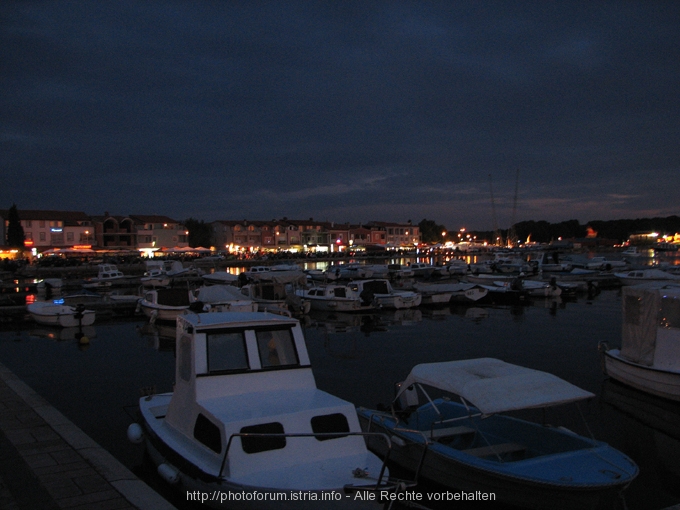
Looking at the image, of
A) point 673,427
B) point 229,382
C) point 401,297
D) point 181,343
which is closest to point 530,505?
point 229,382

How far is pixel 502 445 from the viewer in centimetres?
941

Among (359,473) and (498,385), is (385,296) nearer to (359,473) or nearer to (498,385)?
(498,385)

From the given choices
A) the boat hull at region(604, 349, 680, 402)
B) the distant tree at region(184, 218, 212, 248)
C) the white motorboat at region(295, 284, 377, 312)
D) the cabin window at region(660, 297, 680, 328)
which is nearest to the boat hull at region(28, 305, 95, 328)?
the white motorboat at region(295, 284, 377, 312)

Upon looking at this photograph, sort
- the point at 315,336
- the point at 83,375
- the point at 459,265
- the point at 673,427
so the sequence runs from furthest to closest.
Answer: the point at 459,265 < the point at 315,336 < the point at 83,375 < the point at 673,427

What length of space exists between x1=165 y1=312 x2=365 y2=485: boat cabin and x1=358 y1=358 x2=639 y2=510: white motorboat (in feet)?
5.57

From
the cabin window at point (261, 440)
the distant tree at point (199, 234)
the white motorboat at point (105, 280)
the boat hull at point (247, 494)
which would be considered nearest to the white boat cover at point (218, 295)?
the boat hull at point (247, 494)

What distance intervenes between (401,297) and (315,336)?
11.3 m

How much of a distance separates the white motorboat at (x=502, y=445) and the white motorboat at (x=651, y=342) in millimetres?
7322

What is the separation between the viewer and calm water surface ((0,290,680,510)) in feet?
41.8

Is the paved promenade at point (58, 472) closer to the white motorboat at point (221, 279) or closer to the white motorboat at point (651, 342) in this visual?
the white motorboat at point (651, 342)

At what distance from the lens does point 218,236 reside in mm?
129000

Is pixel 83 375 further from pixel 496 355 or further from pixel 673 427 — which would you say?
pixel 673 427

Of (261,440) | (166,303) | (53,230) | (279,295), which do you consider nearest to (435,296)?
(279,295)

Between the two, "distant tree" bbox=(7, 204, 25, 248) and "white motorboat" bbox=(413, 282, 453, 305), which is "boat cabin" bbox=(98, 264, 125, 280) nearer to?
"white motorboat" bbox=(413, 282, 453, 305)
